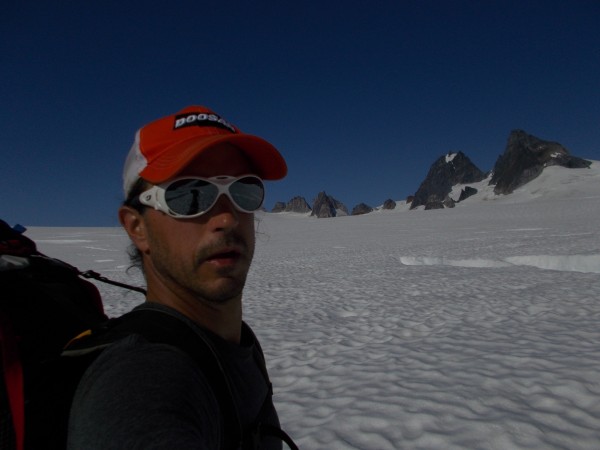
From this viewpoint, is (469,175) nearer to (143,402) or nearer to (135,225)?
(135,225)

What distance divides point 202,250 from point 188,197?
9.5 inches

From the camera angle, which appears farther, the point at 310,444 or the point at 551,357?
the point at 551,357

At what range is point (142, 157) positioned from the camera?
1605 mm

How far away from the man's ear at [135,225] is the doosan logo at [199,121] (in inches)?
17.1

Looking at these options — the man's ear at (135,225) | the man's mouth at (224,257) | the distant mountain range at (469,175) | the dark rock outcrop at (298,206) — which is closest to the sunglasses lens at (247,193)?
the man's mouth at (224,257)

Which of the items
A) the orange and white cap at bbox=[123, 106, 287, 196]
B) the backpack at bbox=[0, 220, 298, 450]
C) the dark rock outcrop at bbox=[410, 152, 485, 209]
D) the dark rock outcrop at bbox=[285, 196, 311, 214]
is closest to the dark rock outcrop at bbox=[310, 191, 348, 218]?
the dark rock outcrop at bbox=[285, 196, 311, 214]

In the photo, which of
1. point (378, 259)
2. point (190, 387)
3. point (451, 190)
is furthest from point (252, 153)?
point (451, 190)

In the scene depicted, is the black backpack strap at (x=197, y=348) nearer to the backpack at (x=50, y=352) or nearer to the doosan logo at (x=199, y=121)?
the backpack at (x=50, y=352)

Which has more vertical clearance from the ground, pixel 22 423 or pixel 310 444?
pixel 22 423

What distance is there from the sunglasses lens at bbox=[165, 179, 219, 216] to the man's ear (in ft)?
0.65

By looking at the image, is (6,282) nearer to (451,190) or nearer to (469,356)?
(469,356)

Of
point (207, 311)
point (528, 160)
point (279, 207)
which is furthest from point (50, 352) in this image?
point (279, 207)

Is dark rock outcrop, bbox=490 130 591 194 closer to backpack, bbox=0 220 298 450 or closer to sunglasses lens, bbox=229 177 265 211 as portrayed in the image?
sunglasses lens, bbox=229 177 265 211

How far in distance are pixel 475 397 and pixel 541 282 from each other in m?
7.83
